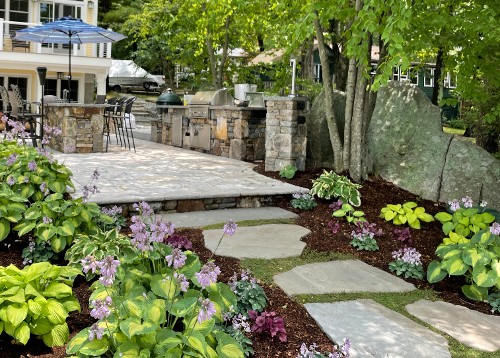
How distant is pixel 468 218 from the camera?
4836 mm

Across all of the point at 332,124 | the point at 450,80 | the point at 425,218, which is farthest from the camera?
the point at 450,80

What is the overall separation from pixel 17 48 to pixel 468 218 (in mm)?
17377

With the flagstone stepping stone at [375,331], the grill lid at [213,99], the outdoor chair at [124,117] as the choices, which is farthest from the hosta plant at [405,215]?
the outdoor chair at [124,117]

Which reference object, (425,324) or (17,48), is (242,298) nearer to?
(425,324)

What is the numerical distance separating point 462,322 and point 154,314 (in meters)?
1.98

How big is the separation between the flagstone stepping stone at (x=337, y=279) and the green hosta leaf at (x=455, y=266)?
279 millimetres

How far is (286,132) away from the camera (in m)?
7.63

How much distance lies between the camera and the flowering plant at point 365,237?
476cm

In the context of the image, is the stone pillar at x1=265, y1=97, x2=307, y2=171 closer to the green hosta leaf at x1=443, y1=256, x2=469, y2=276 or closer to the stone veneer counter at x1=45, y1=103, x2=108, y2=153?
the stone veneer counter at x1=45, y1=103, x2=108, y2=153

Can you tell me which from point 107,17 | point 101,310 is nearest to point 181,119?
point 101,310

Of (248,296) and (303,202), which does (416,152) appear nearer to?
(303,202)

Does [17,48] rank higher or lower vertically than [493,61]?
higher

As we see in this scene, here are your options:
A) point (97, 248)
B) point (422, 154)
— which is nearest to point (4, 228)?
point (97, 248)

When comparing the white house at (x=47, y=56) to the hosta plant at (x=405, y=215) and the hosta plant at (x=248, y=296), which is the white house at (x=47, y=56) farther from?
the hosta plant at (x=248, y=296)
